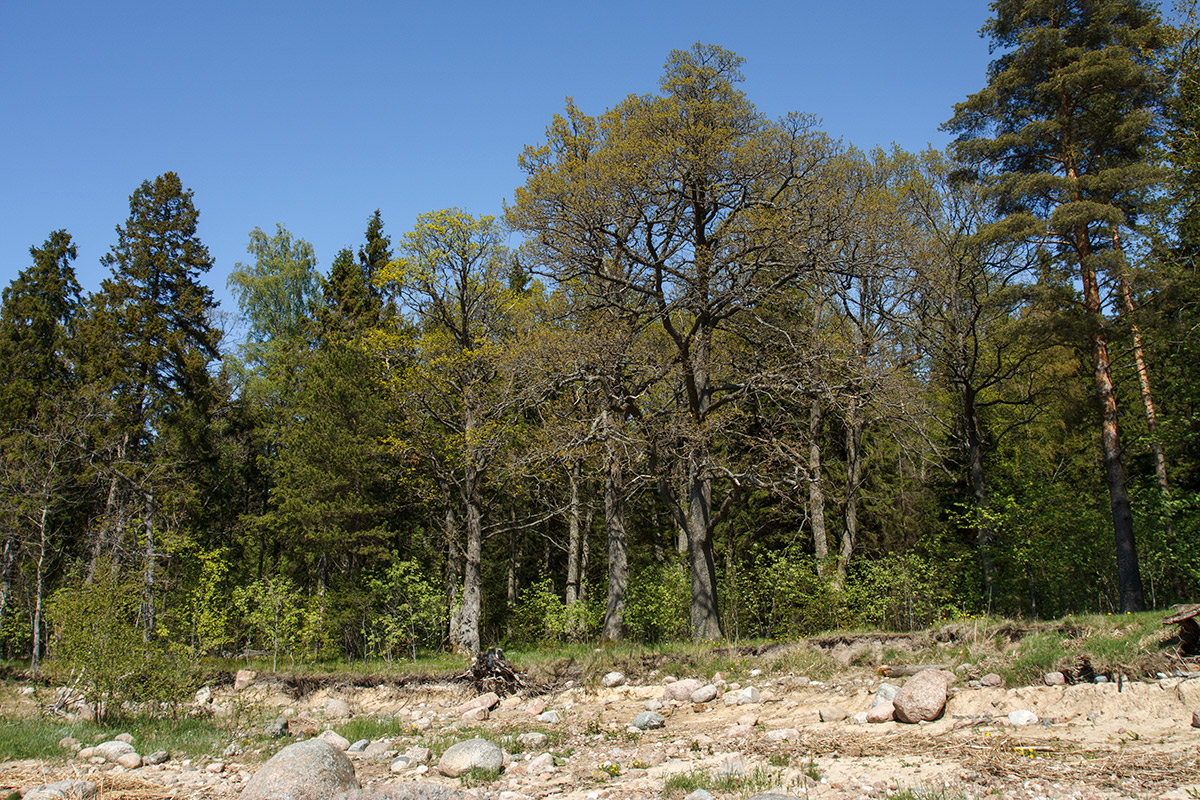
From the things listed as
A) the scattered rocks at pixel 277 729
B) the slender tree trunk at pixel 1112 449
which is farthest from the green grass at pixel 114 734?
the slender tree trunk at pixel 1112 449

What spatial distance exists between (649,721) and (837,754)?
3.16 metres

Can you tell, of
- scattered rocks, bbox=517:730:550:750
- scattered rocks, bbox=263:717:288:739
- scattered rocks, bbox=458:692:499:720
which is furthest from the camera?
scattered rocks, bbox=458:692:499:720

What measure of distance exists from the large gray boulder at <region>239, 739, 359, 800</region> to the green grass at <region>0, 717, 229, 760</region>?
10.5 feet

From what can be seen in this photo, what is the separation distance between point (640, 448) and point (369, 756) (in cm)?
718

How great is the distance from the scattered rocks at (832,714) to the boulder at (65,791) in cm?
755

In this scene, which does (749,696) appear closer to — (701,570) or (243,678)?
(701,570)

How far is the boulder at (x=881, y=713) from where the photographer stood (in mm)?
7871

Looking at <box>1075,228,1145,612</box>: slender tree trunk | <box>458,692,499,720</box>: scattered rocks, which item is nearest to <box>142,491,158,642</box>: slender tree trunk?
<box>458,692,499,720</box>: scattered rocks

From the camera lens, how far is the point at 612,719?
1027cm

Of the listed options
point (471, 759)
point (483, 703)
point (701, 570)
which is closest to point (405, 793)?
point (471, 759)

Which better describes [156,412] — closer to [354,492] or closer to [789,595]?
[354,492]

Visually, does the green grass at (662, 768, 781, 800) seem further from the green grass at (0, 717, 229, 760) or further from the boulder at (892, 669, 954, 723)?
the green grass at (0, 717, 229, 760)

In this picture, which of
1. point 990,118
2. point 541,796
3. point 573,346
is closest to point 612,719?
point 541,796

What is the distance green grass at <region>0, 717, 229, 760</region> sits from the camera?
8900 millimetres
